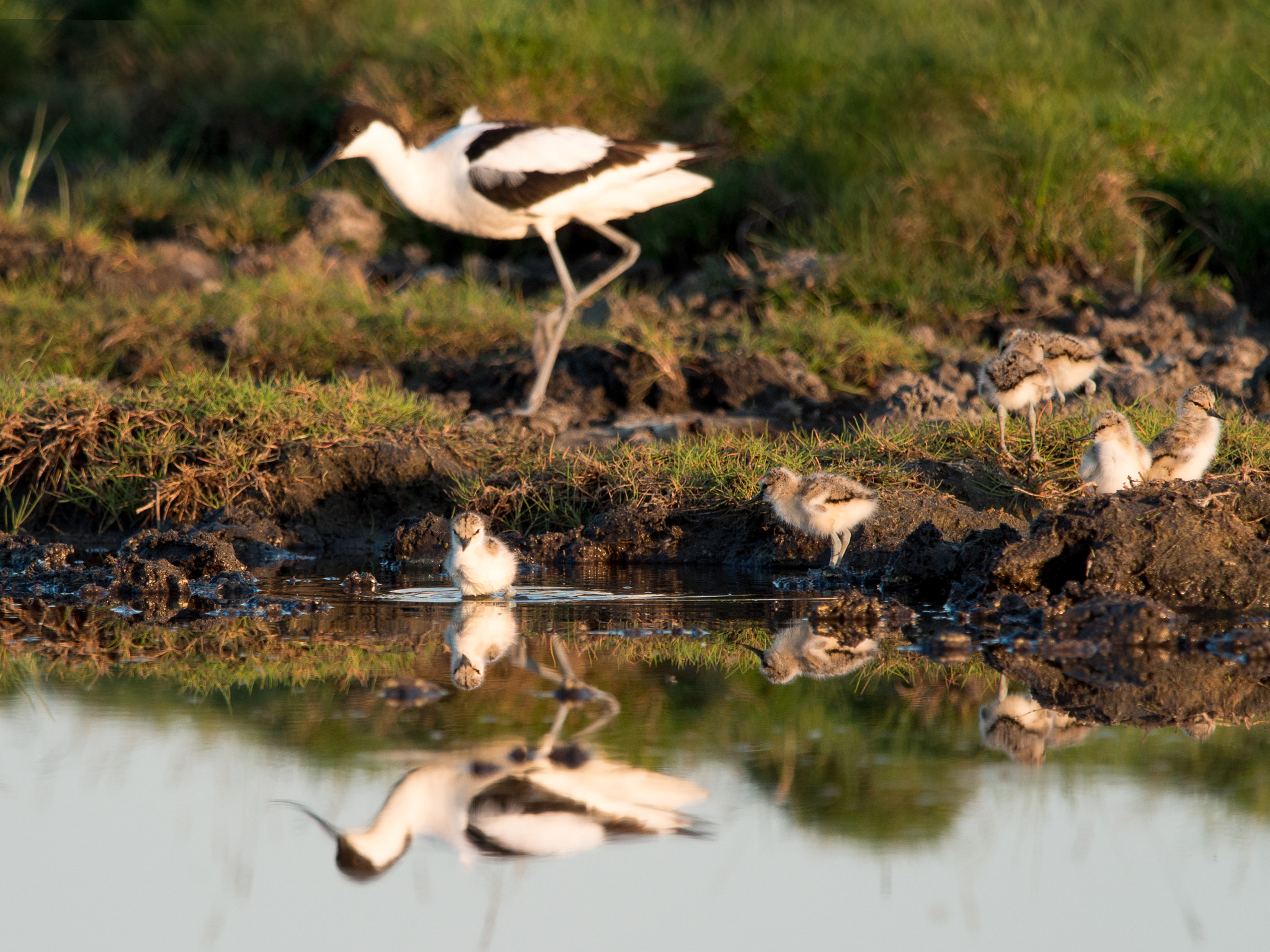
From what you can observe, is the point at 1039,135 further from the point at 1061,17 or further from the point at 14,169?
the point at 14,169

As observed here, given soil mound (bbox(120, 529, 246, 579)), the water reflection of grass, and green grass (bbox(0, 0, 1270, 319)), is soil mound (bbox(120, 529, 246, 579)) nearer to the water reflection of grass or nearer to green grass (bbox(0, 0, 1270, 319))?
the water reflection of grass

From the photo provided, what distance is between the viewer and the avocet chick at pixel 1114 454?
5.96 m

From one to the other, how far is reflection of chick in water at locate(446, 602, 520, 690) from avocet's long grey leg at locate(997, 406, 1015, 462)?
7.70 feet

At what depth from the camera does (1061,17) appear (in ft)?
43.1

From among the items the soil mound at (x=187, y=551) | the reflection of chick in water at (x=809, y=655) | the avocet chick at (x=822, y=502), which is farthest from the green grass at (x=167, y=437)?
the reflection of chick in water at (x=809, y=655)

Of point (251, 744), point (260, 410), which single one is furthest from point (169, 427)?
point (251, 744)

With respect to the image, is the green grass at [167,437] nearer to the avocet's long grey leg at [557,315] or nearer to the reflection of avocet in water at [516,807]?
the avocet's long grey leg at [557,315]

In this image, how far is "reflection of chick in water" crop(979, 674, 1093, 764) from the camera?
3.81 metres

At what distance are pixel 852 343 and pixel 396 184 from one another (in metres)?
2.85

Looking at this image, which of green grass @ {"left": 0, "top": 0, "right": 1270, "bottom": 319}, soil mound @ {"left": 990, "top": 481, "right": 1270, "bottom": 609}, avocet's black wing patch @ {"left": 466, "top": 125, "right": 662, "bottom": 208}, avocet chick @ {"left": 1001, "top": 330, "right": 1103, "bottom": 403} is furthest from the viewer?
green grass @ {"left": 0, "top": 0, "right": 1270, "bottom": 319}

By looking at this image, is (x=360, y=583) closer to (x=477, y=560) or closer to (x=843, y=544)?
(x=477, y=560)

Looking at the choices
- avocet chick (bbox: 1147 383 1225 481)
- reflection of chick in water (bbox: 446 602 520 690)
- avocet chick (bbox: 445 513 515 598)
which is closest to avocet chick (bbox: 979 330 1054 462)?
avocet chick (bbox: 1147 383 1225 481)

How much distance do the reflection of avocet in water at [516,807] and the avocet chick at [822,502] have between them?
2.43 metres

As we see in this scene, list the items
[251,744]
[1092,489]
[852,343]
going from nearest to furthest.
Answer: [251,744] → [1092,489] → [852,343]
